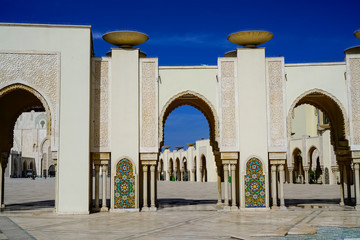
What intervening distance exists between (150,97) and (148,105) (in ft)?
0.64

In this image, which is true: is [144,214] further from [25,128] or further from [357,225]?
[25,128]

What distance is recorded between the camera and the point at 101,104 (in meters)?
10.2

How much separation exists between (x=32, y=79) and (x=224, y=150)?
15.1 ft

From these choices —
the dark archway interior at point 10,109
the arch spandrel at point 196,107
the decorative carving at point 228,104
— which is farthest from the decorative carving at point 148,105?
the dark archway interior at point 10,109

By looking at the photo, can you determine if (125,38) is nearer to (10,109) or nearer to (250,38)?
(250,38)

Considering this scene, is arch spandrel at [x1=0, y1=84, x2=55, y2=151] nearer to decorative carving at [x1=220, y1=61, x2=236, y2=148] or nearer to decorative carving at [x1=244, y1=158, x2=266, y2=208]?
A: decorative carving at [x1=220, y1=61, x2=236, y2=148]

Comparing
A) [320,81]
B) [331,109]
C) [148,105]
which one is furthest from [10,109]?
[331,109]

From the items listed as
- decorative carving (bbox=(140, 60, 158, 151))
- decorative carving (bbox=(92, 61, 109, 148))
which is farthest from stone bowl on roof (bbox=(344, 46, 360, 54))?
decorative carving (bbox=(92, 61, 109, 148))

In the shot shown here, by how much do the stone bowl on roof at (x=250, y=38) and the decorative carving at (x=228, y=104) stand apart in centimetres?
57

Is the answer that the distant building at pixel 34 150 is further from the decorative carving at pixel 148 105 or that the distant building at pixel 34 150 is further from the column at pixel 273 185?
the column at pixel 273 185

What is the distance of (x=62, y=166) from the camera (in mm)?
9539

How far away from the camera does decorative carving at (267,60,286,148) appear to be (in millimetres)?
10188

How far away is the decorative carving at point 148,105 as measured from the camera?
33.5 ft

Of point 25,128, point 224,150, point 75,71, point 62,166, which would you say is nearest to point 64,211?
point 62,166
